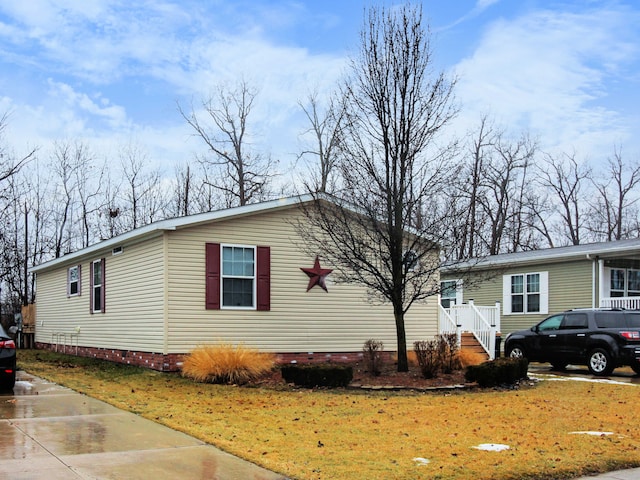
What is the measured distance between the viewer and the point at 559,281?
23.8 m

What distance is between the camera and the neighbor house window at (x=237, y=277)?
53.6 feet

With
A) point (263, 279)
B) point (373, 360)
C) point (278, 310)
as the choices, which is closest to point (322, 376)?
point (373, 360)

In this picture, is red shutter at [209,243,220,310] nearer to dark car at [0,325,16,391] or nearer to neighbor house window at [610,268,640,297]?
dark car at [0,325,16,391]

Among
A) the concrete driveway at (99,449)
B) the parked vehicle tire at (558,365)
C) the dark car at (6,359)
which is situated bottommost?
the parked vehicle tire at (558,365)

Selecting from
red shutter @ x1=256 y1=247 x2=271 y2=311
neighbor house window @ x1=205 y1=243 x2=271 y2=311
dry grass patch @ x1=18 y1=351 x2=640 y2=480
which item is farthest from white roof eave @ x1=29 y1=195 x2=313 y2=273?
dry grass patch @ x1=18 y1=351 x2=640 y2=480

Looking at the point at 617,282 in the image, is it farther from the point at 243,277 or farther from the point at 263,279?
the point at 243,277

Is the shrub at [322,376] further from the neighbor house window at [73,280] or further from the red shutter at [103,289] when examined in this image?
the neighbor house window at [73,280]

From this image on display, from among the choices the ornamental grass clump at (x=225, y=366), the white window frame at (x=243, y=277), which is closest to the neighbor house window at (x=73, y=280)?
the white window frame at (x=243, y=277)

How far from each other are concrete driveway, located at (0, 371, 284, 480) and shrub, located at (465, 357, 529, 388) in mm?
6929

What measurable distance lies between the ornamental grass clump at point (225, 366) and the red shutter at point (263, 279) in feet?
7.73

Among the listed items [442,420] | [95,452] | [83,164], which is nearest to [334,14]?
[442,420]

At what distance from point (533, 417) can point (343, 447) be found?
367cm

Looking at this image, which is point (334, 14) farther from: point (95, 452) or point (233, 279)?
point (95, 452)

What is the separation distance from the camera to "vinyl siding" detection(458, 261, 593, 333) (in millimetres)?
23016
